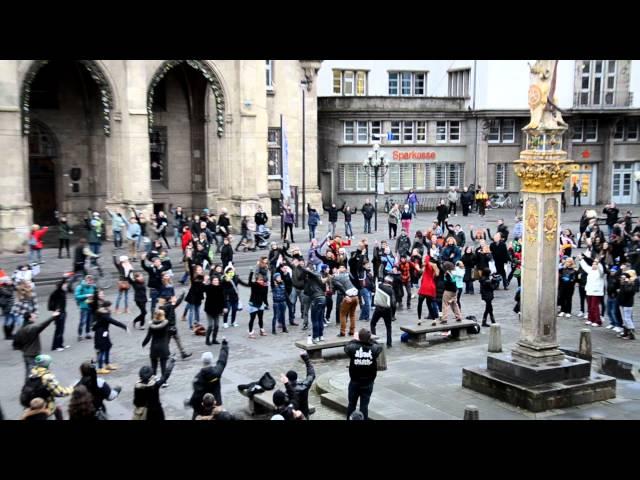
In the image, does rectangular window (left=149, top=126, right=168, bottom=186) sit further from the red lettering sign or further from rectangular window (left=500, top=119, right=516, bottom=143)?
rectangular window (left=500, top=119, right=516, bottom=143)

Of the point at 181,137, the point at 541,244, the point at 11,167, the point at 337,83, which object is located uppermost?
the point at 337,83

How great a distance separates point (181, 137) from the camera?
38.8 m

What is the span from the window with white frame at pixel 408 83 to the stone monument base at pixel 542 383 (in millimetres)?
38923

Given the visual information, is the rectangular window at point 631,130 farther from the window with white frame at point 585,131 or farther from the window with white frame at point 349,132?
the window with white frame at point 349,132

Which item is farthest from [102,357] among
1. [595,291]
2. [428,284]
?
[595,291]

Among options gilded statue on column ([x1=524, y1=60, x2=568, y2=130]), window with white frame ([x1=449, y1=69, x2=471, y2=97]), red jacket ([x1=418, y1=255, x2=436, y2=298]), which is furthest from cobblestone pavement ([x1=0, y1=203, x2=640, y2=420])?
window with white frame ([x1=449, y1=69, x2=471, y2=97])

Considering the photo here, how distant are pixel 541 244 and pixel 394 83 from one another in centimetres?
3906

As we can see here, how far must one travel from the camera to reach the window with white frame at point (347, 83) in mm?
49438

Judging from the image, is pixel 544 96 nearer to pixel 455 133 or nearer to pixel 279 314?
pixel 279 314

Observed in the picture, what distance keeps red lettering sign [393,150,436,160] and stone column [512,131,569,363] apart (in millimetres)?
33586

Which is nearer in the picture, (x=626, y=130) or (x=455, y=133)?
(x=455, y=133)
